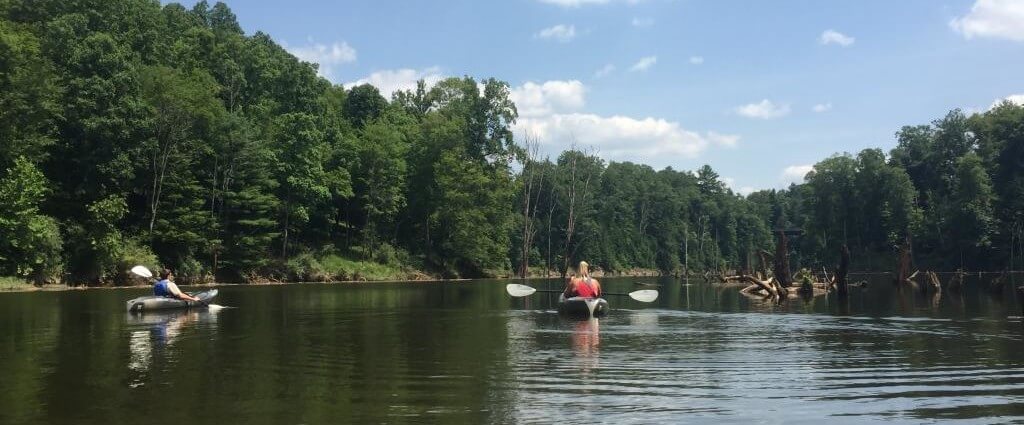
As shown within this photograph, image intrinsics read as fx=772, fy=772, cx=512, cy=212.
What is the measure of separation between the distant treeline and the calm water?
26.6 metres

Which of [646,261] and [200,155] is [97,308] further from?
[646,261]

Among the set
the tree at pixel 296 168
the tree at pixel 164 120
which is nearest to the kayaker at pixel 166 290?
the tree at pixel 164 120

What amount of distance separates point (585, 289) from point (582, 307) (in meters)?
1.13

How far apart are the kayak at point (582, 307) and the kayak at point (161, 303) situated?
43.3ft

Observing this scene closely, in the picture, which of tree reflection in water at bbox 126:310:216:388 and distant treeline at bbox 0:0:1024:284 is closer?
tree reflection in water at bbox 126:310:216:388

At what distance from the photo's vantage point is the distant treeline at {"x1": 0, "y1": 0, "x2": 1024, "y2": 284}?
46781mm

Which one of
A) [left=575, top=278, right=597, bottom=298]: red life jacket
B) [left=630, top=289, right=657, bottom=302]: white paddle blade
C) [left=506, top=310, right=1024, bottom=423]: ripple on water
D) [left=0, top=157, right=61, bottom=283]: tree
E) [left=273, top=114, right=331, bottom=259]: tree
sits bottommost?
[left=506, top=310, right=1024, bottom=423]: ripple on water

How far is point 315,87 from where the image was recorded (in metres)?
75.1

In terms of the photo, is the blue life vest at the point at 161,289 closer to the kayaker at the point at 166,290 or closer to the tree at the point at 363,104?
the kayaker at the point at 166,290

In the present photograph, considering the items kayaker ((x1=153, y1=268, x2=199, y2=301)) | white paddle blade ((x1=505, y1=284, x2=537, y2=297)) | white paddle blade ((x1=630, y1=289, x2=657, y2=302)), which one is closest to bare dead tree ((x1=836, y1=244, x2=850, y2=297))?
white paddle blade ((x1=630, y1=289, x2=657, y2=302))

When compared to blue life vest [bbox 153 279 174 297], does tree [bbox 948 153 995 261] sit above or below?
above

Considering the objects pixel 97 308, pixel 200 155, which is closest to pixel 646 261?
pixel 200 155

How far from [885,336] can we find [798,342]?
2.98 metres

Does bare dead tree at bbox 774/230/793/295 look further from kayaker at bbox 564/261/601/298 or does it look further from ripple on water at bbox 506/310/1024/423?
ripple on water at bbox 506/310/1024/423
